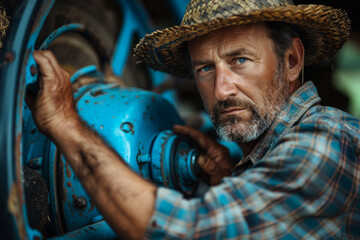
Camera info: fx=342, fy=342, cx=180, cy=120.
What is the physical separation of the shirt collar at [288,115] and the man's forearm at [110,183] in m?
0.56

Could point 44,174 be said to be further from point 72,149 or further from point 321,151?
point 321,151

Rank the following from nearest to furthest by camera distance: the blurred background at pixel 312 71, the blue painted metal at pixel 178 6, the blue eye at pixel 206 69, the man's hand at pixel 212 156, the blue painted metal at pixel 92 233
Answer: the blue painted metal at pixel 92 233, the blue eye at pixel 206 69, the man's hand at pixel 212 156, the blurred background at pixel 312 71, the blue painted metal at pixel 178 6

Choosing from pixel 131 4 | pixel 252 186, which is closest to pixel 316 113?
pixel 252 186

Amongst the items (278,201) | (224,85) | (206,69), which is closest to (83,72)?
(206,69)

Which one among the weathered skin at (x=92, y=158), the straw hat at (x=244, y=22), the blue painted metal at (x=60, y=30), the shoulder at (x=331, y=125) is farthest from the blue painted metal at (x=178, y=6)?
the shoulder at (x=331, y=125)

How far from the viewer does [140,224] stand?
0.84m

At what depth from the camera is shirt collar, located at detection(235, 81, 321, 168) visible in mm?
A: 1230

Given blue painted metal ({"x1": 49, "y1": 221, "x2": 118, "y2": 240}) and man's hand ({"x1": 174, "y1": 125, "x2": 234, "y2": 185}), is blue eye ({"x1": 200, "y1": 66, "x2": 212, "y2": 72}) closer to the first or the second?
man's hand ({"x1": 174, "y1": 125, "x2": 234, "y2": 185})

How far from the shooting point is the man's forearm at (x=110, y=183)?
848 mm

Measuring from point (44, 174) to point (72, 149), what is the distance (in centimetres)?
39

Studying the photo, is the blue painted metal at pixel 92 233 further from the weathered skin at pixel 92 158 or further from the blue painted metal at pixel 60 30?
the blue painted metal at pixel 60 30

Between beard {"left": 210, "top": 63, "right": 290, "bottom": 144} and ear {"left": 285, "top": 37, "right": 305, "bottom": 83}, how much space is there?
0.10 m

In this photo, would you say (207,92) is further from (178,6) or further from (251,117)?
(178,6)

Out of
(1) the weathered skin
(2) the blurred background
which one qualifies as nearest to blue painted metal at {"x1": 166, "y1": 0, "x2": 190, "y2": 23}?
(2) the blurred background
